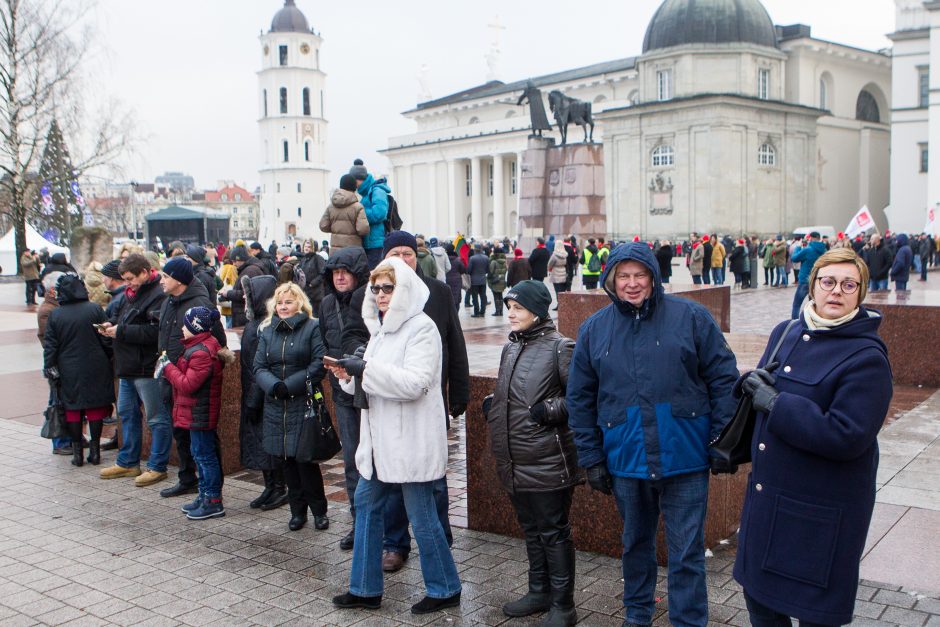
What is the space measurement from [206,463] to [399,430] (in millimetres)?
2777

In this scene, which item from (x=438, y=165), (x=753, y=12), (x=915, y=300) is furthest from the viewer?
(x=438, y=165)

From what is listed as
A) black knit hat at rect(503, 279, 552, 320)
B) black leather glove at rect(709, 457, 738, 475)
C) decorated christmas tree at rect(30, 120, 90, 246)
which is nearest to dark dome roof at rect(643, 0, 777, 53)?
decorated christmas tree at rect(30, 120, 90, 246)

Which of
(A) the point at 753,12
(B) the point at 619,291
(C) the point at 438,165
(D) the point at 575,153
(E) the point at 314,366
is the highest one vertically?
(A) the point at 753,12

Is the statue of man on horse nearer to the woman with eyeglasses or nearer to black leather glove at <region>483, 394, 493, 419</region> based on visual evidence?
black leather glove at <region>483, 394, 493, 419</region>

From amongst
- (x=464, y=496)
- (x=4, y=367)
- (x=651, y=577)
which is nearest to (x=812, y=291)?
(x=651, y=577)

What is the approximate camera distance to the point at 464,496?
7320mm

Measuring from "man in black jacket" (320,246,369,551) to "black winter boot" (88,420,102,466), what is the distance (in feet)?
12.6

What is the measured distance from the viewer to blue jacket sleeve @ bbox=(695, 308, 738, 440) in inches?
165

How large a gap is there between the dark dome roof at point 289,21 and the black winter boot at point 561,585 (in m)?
114

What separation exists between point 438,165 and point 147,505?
3304 inches

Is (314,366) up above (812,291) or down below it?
below

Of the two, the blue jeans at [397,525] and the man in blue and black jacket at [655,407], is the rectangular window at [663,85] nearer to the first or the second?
the blue jeans at [397,525]

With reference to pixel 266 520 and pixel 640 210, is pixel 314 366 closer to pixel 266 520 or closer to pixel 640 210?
pixel 266 520

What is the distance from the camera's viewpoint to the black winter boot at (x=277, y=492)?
284 inches
